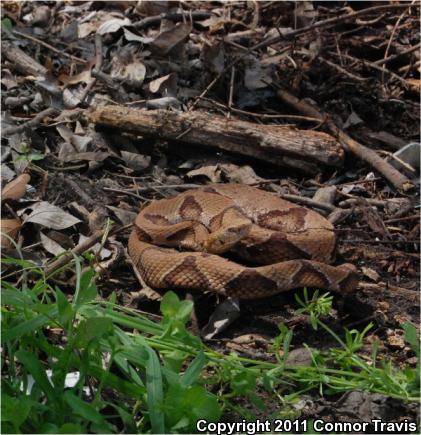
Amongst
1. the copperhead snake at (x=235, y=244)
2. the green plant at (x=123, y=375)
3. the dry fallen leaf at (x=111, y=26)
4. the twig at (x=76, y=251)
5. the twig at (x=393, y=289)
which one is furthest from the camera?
the dry fallen leaf at (x=111, y=26)

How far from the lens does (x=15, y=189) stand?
4.17 meters

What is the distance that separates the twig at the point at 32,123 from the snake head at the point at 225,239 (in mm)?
1439

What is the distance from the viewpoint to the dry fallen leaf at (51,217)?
157 inches

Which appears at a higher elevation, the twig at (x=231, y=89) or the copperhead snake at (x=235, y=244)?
the twig at (x=231, y=89)

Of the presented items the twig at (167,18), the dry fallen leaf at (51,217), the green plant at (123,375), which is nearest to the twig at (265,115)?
the twig at (167,18)

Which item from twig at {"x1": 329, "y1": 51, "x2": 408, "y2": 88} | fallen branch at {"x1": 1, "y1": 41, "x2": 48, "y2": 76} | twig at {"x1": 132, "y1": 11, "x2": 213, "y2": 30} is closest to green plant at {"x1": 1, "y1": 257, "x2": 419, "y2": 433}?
fallen branch at {"x1": 1, "y1": 41, "x2": 48, "y2": 76}

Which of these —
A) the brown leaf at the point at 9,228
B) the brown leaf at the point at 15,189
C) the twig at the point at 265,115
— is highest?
the twig at the point at 265,115

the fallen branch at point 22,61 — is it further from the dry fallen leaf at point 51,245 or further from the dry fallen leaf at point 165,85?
the dry fallen leaf at point 51,245

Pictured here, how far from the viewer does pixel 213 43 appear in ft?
17.4

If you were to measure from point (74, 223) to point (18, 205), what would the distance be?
365 mm

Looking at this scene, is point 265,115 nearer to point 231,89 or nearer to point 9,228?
point 231,89

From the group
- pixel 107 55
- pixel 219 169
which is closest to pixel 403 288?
pixel 219 169

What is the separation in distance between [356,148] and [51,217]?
1.90 m

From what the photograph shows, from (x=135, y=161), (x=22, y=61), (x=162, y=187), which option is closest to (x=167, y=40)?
(x=22, y=61)
